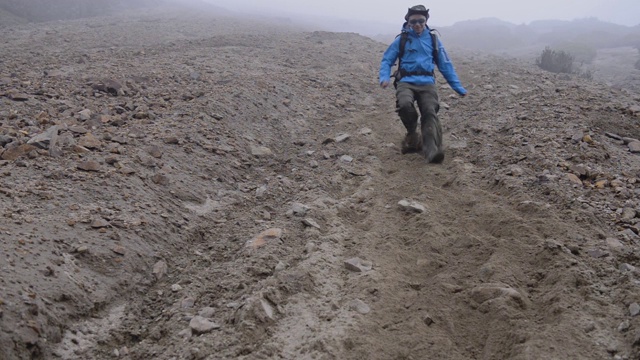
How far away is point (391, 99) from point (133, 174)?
5.66m

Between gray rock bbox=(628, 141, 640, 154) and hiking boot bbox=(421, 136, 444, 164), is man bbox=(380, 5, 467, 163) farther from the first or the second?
gray rock bbox=(628, 141, 640, 154)

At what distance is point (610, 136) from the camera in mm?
5266

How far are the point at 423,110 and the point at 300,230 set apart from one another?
261 centimetres

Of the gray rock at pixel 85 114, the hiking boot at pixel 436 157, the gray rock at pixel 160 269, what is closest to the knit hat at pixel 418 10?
the hiking boot at pixel 436 157

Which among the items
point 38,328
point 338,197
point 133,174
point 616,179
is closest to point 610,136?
point 616,179

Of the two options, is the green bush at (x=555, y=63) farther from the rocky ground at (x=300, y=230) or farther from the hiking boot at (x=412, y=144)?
the hiking boot at (x=412, y=144)

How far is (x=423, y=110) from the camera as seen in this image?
18.2 ft

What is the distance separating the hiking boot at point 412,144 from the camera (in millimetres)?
5598

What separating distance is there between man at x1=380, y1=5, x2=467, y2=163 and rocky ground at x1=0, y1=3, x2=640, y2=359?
0.36 meters

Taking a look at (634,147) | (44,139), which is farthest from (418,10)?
(44,139)

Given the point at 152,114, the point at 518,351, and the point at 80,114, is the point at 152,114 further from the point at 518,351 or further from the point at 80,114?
the point at 518,351

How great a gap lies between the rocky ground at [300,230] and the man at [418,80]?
1.19 feet

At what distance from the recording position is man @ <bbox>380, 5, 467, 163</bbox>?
5477 mm

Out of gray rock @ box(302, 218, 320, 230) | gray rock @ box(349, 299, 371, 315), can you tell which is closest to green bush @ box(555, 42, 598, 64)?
gray rock @ box(302, 218, 320, 230)
